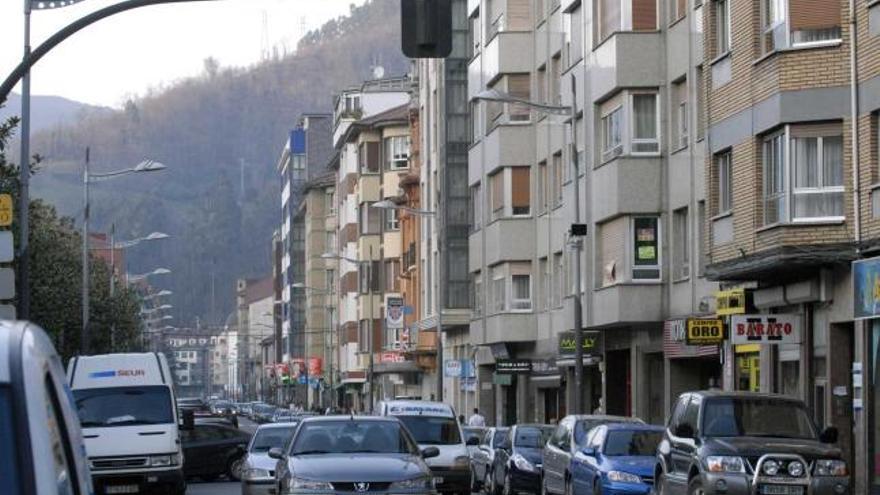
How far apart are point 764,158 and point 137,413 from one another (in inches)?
495

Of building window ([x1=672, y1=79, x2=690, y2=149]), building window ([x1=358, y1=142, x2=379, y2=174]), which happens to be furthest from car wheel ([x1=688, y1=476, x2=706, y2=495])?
building window ([x1=358, y1=142, x2=379, y2=174])

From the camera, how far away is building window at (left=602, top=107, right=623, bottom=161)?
46.4 m

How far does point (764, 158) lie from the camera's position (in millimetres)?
34844

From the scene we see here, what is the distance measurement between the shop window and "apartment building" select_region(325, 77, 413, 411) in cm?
6018

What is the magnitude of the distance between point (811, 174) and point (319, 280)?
117 m

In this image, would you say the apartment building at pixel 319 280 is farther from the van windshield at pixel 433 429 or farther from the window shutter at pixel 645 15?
the van windshield at pixel 433 429

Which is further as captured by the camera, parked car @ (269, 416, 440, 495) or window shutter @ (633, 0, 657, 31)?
window shutter @ (633, 0, 657, 31)

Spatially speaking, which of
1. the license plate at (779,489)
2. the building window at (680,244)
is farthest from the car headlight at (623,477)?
the building window at (680,244)

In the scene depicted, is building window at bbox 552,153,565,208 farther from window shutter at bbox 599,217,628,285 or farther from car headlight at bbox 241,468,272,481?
car headlight at bbox 241,468,272,481

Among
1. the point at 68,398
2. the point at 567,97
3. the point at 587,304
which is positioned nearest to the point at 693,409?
the point at 68,398

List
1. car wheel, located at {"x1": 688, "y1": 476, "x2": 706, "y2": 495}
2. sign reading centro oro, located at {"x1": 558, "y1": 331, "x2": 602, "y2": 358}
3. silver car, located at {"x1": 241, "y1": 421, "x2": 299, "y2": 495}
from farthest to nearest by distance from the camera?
sign reading centro oro, located at {"x1": 558, "y1": 331, "x2": 602, "y2": 358} → silver car, located at {"x1": 241, "y1": 421, "x2": 299, "y2": 495} → car wheel, located at {"x1": 688, "y1": 476, "x2": 706, "y2": 495}

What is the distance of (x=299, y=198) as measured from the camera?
549 ft

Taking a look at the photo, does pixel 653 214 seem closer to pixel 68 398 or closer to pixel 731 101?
pixel 731 101

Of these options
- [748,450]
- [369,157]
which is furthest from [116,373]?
[369,157]
